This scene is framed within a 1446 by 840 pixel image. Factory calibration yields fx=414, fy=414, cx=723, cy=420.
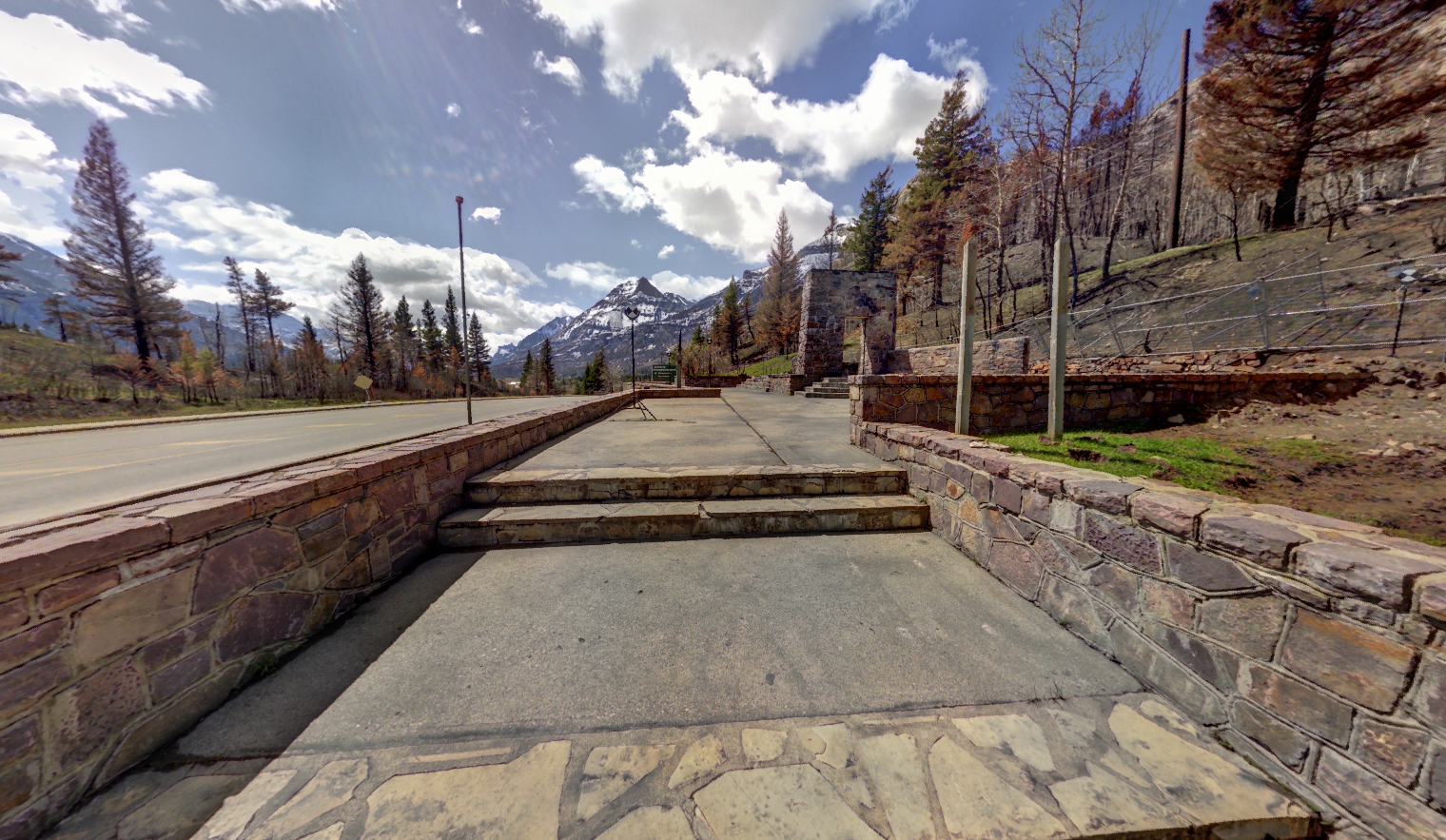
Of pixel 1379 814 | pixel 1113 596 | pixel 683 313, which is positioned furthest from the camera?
pixel 683 313

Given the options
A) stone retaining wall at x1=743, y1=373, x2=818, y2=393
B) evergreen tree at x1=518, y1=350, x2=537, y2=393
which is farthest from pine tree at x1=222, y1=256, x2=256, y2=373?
stone retaining wall at x1=743, y1=373, x2=818, y2=393

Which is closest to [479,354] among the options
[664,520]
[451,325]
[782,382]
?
[451,325]

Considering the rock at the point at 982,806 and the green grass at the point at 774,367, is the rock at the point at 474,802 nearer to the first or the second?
the rock at the point at 982,806

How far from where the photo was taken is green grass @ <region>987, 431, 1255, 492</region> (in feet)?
10.3

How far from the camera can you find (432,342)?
142 feet

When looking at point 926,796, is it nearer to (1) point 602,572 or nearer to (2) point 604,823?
(2) point 604,823

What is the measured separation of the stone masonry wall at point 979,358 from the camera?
8922 mm

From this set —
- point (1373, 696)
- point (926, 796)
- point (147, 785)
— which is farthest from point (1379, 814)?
point (147, 785)

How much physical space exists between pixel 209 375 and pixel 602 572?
37.9 metres

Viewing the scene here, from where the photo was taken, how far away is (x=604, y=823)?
52.6 inches

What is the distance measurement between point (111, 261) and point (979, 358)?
138 feet

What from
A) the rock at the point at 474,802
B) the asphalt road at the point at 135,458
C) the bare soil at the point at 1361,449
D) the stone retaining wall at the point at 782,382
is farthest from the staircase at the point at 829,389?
the rock at the point at 474,802

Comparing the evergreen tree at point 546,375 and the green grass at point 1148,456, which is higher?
the evergreen tree at point 546,375

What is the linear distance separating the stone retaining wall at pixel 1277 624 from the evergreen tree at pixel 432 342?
Result: 51563mm
